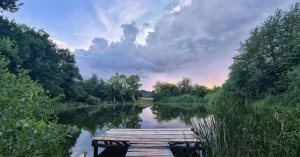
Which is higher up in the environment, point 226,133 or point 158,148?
point 226,133

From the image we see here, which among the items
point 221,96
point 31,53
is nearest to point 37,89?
point 221,96

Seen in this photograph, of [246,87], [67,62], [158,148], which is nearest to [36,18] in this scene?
[158,148]

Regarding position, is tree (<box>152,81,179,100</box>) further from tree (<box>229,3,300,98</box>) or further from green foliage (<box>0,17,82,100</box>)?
tree (<box>229,3,300,98</box>)

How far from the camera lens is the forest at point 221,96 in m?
2.68

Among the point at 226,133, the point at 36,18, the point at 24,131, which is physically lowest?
the point at 226,133

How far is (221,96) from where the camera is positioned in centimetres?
425

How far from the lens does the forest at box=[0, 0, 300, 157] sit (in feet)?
8.79

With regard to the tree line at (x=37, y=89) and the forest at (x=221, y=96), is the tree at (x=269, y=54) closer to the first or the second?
the forest at (x=221, y=96)

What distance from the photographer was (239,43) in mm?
16906

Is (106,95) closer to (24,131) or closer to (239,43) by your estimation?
(239,43)

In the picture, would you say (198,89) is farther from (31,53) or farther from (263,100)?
(263,100)

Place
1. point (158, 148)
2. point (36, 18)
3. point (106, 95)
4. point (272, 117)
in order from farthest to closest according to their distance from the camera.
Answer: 1. point (106, 95)
2. point (36, 18)
3. point (158, 148)
4. point (272, 117)

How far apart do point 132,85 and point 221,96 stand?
45.6 m

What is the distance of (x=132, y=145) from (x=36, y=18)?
24.6 ft
